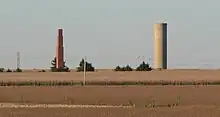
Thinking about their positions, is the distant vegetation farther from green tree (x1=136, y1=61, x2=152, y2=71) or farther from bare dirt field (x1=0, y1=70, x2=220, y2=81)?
bare dirt field (x1=0, y1=70, x2=220, y2=81)

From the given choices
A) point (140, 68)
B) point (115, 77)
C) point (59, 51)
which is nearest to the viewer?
point (115, 77)

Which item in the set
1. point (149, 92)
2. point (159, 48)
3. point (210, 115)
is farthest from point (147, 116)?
point (159, 48)

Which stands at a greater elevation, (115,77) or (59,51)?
(59,51)

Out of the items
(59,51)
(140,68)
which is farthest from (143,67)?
(59,51)

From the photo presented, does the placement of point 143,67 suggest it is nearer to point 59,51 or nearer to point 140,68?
point 140,68

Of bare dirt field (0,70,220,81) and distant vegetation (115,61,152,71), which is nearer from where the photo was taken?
bare dirt field (0,70,220,81)

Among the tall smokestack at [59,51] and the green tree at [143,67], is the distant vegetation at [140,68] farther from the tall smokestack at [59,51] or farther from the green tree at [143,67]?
the tall smokestack at [59,51]

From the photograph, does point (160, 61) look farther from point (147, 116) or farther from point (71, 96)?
point (147, 116)

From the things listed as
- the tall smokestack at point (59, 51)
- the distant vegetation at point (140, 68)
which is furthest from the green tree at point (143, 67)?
the tall smokestack at point (59, 51)

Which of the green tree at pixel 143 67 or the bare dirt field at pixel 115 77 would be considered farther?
the green tree at pixel 143 67

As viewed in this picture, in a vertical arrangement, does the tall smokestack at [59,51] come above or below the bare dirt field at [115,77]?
above

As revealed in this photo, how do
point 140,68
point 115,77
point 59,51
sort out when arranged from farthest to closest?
point 140,68, point 59,51, point 115,77

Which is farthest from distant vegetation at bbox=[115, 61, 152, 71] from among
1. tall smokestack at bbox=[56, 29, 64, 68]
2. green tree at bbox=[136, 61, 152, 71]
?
tall smokestack at bbox=[56, 29, 64, 68]

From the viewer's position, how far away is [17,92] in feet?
195
